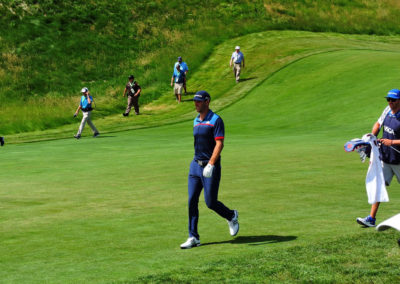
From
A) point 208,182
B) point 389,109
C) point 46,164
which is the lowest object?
point 46,164

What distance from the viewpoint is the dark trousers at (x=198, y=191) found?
9188 mm

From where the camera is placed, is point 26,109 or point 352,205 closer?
point 352,205

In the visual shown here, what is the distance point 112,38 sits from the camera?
53.1 meters

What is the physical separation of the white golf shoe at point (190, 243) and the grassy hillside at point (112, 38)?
2791 centimetres

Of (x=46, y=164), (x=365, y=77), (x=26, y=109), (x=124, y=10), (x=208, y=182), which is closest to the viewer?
(x=208, y=182)

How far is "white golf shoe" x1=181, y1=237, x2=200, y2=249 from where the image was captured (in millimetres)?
8898

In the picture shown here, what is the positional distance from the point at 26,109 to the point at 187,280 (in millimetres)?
34636

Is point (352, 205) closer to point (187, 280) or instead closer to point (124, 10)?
point (187, 280)

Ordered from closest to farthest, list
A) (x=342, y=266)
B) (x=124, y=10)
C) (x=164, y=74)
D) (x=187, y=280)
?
(x=187, y=280)
(x=342, y=266)
(x=164, y=74)
(x=124, y=10)

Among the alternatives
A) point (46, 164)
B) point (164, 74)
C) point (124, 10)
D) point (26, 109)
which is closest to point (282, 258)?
point (46, 164)

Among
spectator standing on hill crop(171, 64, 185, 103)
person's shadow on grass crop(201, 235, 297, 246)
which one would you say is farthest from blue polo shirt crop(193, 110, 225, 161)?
spectator standing on hill crop(171, 64, 185, 103)

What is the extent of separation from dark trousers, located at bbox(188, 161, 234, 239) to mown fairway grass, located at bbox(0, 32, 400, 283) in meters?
0.38

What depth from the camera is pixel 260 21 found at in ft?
192

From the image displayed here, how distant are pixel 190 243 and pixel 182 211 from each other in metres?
2.81
